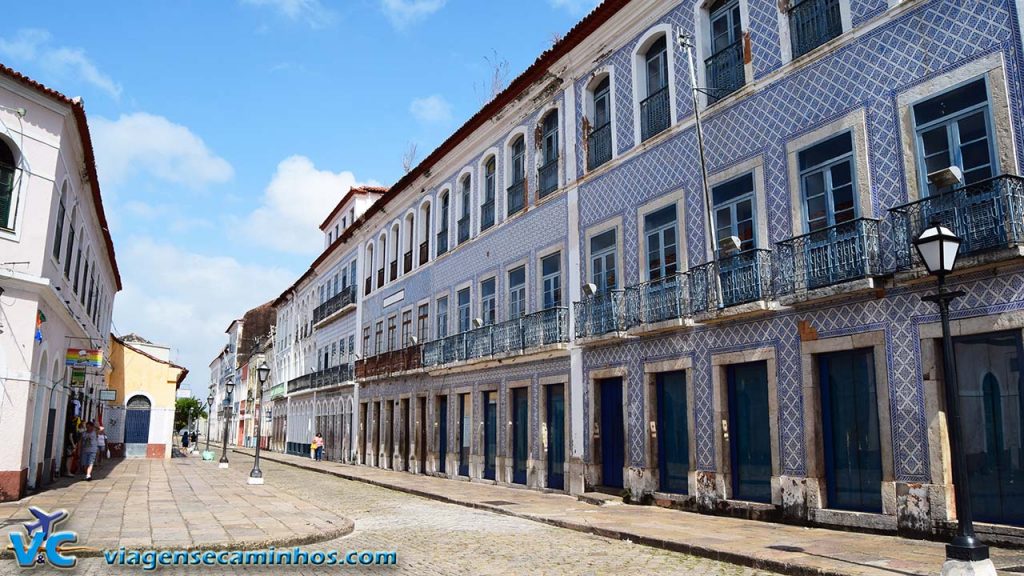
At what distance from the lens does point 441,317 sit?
24.0 metres

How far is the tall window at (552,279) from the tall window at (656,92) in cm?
375

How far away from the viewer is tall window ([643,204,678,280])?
14055mm

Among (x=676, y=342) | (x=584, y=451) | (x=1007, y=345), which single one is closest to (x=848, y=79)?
(x=1007, y=345)

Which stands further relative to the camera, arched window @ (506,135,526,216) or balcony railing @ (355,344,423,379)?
balcony railing @ (355,344,423,379)

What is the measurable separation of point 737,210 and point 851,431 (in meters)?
3.79

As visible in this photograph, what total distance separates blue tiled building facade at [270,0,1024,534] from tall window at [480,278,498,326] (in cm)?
8

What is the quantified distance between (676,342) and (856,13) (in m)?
5.68

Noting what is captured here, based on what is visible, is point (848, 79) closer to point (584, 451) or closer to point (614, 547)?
point (614, 547)

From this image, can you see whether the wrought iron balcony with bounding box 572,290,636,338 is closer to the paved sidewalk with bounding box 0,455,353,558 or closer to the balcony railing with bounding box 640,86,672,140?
the balcony railing with bounding box 640,86,672,140

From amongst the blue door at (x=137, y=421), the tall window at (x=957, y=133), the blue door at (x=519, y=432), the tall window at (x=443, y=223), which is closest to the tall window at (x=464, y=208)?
the tall window at (x=443, y=223)

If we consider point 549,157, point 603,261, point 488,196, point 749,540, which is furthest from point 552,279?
point 749,540

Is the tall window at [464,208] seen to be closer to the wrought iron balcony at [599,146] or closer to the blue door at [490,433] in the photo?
the blue door at [490,433]

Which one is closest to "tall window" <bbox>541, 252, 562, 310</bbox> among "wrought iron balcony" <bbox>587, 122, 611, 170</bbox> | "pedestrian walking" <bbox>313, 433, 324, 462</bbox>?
"wrought iron balcony" <bbox>587, 122, 611, 170</bbox>

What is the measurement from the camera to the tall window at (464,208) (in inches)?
905
